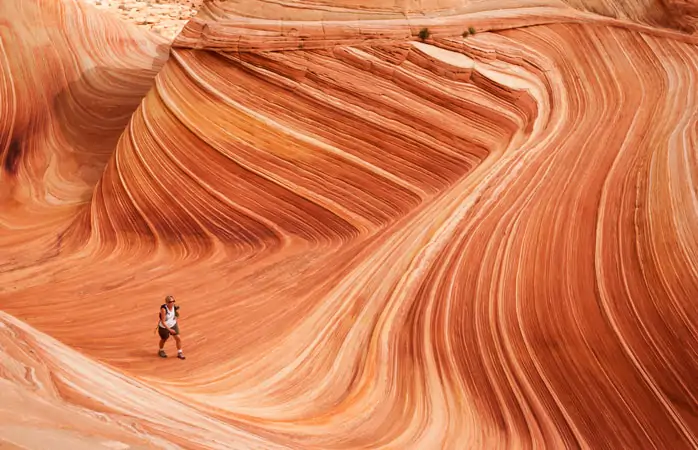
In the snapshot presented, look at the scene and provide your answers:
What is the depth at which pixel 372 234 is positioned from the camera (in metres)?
7.39

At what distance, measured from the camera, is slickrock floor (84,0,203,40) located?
17281mm

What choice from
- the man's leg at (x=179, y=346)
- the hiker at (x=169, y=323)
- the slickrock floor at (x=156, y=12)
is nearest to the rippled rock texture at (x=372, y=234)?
the man's leg at (x=179, y=346)

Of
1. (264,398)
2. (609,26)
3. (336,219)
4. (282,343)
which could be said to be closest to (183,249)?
(336,219)

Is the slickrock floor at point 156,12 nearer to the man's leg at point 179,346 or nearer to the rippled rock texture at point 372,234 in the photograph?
the rippled rock texture at point 372,234

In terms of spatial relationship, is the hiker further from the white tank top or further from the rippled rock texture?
the rippled rock texture

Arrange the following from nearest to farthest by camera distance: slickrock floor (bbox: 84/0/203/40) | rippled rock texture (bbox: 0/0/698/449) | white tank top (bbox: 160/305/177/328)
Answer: rippled rock texture (bbox: 0/0/698/449) → white tank top (bbox: 160/305/177/328) → slickrock floor (bbox: 84/0/203/40)

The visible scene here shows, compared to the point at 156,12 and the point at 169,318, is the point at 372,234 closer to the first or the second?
the point at 169,318

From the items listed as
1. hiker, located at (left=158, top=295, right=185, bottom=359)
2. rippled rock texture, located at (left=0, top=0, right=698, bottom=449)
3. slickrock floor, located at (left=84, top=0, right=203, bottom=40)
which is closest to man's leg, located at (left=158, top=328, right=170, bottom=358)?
hiker, located at (left=158, top=295, right=185, bottom=359)

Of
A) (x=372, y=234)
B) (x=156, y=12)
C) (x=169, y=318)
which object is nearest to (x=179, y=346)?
(x=169, y=318)

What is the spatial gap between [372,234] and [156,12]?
45.2 ft

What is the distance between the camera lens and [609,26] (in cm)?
958

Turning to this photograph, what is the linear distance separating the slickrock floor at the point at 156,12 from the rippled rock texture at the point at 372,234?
22.0 feet

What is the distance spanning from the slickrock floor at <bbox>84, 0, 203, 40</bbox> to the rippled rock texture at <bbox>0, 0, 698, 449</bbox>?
264 inches

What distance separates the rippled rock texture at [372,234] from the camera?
5.23 meters
